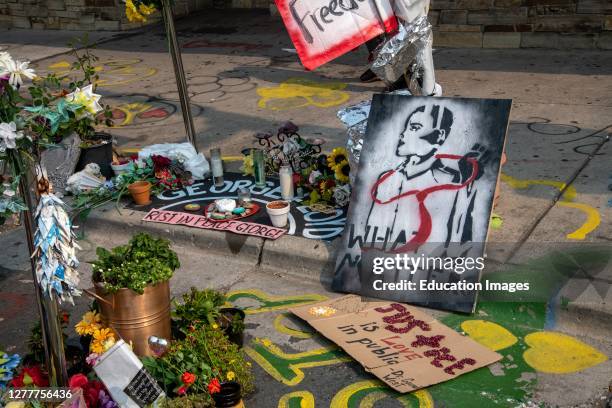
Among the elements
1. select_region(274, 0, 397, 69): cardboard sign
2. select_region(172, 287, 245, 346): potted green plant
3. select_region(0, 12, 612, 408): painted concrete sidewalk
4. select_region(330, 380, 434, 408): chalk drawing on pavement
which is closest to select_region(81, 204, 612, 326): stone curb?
select_region(0, 12, 612, 408): painted concrete sidewalk

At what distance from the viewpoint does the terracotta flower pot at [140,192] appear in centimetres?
664

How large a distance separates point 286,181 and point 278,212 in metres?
0.52

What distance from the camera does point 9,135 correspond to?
326cm

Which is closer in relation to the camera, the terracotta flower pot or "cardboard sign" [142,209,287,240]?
"cardboard sign" [142,209,287,240]

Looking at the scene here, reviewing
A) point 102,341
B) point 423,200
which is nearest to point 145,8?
point 423,200

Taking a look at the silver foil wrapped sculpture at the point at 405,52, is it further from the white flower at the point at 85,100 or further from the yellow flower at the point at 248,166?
the white flower at the point at 85,100

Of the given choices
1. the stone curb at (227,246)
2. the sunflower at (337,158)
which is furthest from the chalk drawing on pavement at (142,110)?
the sunflower at (337,158)

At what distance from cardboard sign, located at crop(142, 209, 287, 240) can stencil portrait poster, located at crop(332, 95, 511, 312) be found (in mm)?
746

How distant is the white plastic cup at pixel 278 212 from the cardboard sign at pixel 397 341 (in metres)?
1.05

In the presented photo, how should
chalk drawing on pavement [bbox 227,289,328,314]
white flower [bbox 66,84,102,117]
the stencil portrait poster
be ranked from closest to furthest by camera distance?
white flower [bbox 66,84,102,117] → the stencil portrait poster → chalk drawing on pavement [bbox 227,289,328,314]

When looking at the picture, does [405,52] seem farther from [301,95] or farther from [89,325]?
[301,95]

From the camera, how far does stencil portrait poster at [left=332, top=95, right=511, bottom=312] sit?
5109 millimetres

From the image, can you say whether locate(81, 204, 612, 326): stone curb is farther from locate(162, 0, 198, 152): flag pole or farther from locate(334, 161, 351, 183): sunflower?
locate(162, 0, 198, 152): flag pole

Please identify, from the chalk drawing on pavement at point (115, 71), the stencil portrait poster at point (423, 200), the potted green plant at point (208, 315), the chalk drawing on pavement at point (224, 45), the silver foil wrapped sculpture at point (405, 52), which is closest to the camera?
the potted green plant at point (208, 315)
